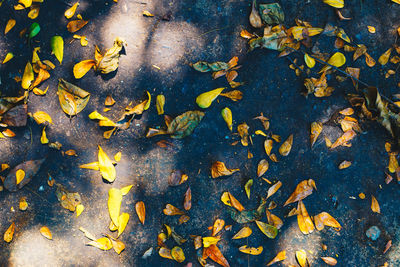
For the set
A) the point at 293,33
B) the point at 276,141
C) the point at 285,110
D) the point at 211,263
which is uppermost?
the point at 293,33

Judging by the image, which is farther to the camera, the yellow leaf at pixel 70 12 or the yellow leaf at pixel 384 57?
the yellow leaf at pixel 384 57

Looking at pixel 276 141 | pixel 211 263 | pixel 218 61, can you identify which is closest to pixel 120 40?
pixel 218 61

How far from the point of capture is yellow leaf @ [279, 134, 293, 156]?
2150mm

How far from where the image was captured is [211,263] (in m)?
2.12

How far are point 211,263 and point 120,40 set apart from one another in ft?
5.74

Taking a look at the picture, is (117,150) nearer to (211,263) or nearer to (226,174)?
(226,174)

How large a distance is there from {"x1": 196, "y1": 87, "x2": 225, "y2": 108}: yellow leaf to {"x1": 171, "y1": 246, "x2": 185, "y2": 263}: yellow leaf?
1.05 meters

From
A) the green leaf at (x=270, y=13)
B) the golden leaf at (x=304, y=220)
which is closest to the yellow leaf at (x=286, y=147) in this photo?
the golden leaf at (x=304, y=220)

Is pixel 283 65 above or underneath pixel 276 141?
above

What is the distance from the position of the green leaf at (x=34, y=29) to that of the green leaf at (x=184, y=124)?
116cm

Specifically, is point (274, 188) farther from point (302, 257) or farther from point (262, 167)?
point (302, 257)

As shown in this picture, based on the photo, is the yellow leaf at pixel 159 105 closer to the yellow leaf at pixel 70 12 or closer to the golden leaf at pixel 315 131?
the yellow leaf at pixel 70 12

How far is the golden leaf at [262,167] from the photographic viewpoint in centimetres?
214

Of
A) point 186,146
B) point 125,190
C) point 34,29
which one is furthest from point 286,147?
point 34,29
